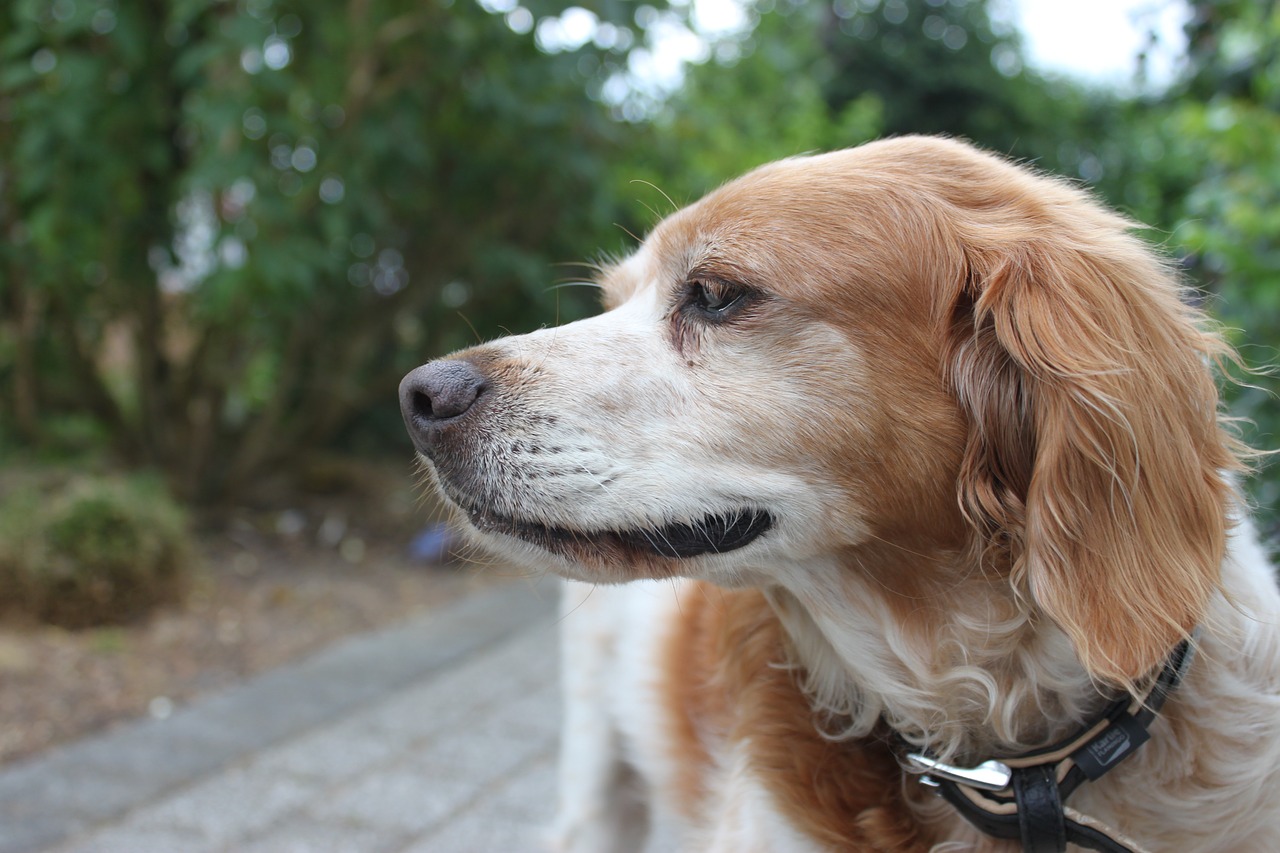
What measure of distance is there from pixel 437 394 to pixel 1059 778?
1.09 metres

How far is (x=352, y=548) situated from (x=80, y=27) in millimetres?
2883

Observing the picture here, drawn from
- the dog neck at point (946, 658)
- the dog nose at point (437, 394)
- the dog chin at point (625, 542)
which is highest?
the dog nose at point (437, 394)

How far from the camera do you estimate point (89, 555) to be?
13.4ft

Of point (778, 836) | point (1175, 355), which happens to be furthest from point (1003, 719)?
point (1175, 355)

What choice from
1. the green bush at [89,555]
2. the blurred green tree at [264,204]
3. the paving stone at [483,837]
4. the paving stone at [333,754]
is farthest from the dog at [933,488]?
the green bush at [89,555]

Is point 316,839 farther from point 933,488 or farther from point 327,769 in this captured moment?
point 933,488

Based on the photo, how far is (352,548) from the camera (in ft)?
18.9

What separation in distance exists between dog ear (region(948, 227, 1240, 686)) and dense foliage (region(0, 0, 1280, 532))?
130cm

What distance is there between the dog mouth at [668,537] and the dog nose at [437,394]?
16 cm

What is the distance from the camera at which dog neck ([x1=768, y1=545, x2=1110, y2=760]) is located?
5.24 feet

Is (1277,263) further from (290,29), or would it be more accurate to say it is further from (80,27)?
(80,27)

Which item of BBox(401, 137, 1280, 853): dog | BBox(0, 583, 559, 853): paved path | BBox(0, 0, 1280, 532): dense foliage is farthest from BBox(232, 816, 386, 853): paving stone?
BBox(0, 0, 1280, 532): dense foliage

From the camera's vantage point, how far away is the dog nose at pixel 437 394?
5.34ft

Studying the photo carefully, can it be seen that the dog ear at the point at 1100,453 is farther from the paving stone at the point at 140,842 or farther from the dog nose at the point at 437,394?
the paving stone at the point at 140,842
